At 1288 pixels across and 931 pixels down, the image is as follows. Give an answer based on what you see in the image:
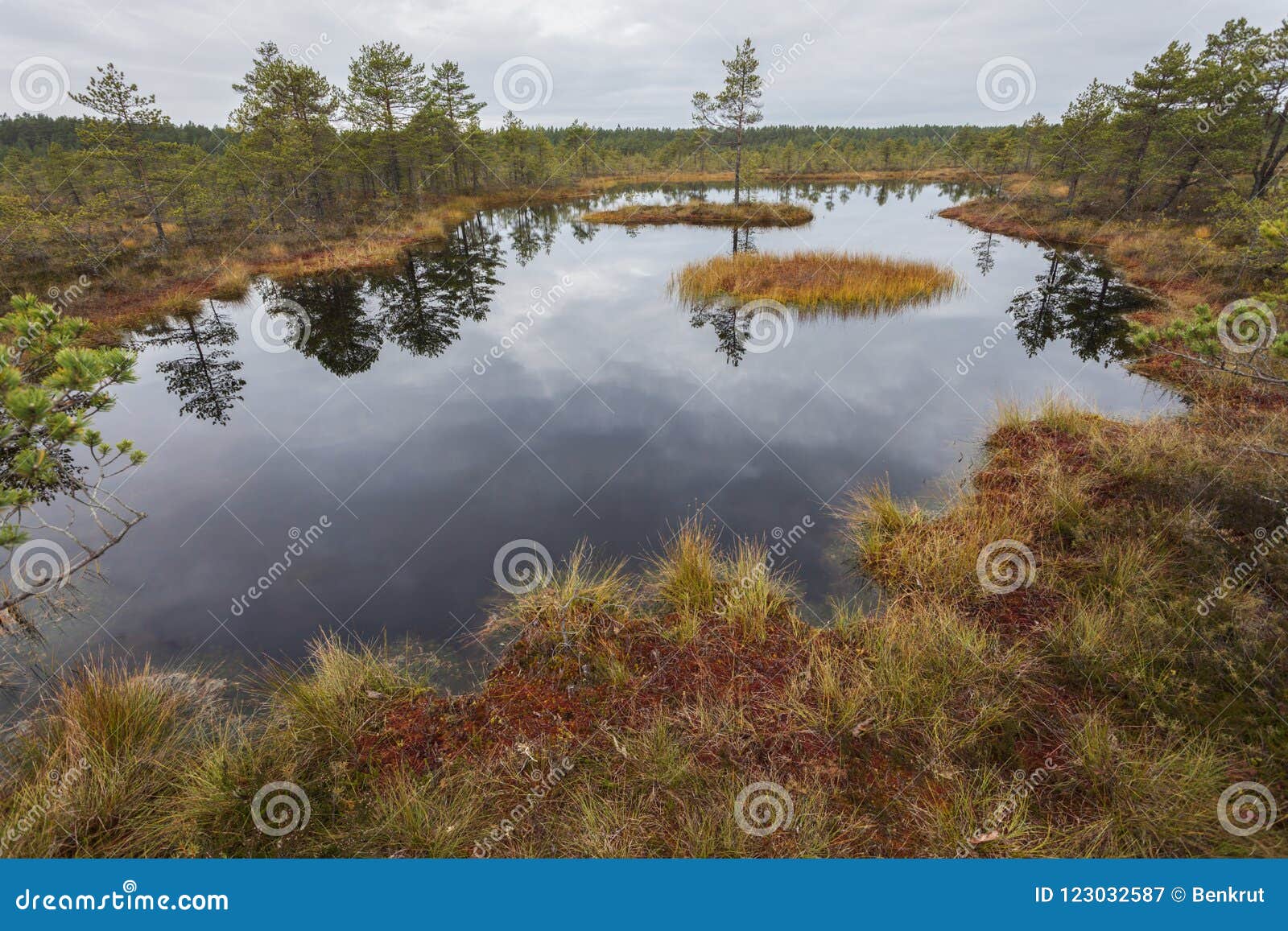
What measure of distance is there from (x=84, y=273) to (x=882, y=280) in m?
32.7

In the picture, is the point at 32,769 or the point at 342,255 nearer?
the point at 32,769

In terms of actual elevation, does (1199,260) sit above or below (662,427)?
above

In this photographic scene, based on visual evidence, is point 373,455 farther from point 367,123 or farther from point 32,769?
point 367,123

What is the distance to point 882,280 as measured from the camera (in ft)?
65.3

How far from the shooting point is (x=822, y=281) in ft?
66.5

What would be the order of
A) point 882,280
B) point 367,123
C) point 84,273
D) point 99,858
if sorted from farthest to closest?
point 367,123
point 84,273
point 882,280
point 99,858

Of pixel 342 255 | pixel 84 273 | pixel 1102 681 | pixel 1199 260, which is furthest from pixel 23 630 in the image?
pixel 1199 260

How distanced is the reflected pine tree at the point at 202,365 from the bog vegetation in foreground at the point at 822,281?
15.0m
